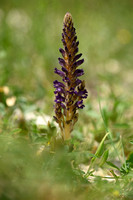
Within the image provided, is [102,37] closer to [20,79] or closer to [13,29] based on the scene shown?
[13,29]

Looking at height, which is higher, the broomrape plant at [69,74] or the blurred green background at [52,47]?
the blurred green background at [52,47]

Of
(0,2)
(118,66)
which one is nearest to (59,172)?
(118,66)

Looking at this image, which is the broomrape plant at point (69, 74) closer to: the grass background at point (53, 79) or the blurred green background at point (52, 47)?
the grass background at point (53, 79)

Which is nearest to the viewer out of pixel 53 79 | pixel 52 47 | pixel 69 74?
pixel 69 74

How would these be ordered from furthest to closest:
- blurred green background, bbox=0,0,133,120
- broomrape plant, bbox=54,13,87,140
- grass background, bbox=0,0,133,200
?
blurred green background, bbox=0,0,133,120 → broomrape plant, bbox=54,13,87,140 → grass background, bbox=0,0,133,200

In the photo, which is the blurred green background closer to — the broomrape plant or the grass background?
the grass background

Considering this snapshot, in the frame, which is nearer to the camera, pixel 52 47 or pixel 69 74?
pixel 69 74

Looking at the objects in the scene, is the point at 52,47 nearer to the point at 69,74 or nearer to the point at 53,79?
the point at 53,79

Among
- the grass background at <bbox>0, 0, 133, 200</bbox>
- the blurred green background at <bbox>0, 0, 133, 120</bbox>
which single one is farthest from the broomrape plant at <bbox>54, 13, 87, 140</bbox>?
the blurred green background at <bbox>0, 0, 133, 120</bbox>

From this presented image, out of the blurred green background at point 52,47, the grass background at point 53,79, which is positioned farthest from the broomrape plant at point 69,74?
the blurred green background at point 52,47

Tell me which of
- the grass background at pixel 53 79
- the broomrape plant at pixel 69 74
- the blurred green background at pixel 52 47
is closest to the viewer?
the grass background at pixel 53 79

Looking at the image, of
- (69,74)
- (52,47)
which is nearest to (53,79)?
Answer: (52,47)
